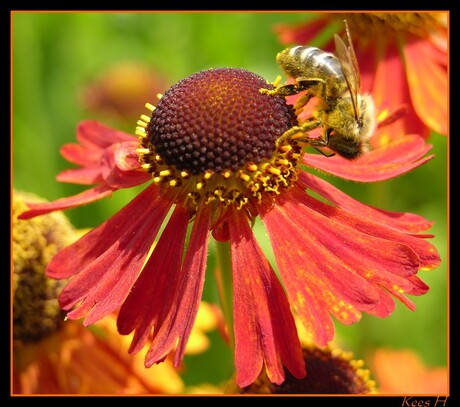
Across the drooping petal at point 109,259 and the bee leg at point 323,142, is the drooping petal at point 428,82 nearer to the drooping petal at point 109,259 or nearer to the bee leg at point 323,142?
the bee leg at point 323,142

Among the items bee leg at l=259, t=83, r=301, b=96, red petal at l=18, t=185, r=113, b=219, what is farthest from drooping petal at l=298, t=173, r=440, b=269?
red petal at l=18, t=185, r=113, b=219

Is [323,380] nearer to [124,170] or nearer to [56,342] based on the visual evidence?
[124,170]

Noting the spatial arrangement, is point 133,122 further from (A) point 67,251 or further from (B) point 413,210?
(A) point 67,251

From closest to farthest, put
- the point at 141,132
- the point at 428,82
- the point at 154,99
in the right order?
1. the point at 141,132
2. the point at 428,82
3. the point at 154,99

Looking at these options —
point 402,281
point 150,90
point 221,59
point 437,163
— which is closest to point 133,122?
point 150,90

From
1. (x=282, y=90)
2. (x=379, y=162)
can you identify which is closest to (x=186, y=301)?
(x=282, y=90)

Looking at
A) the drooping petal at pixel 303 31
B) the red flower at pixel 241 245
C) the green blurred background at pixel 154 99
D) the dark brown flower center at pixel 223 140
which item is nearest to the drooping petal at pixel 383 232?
the red flower at pixel 241 245
